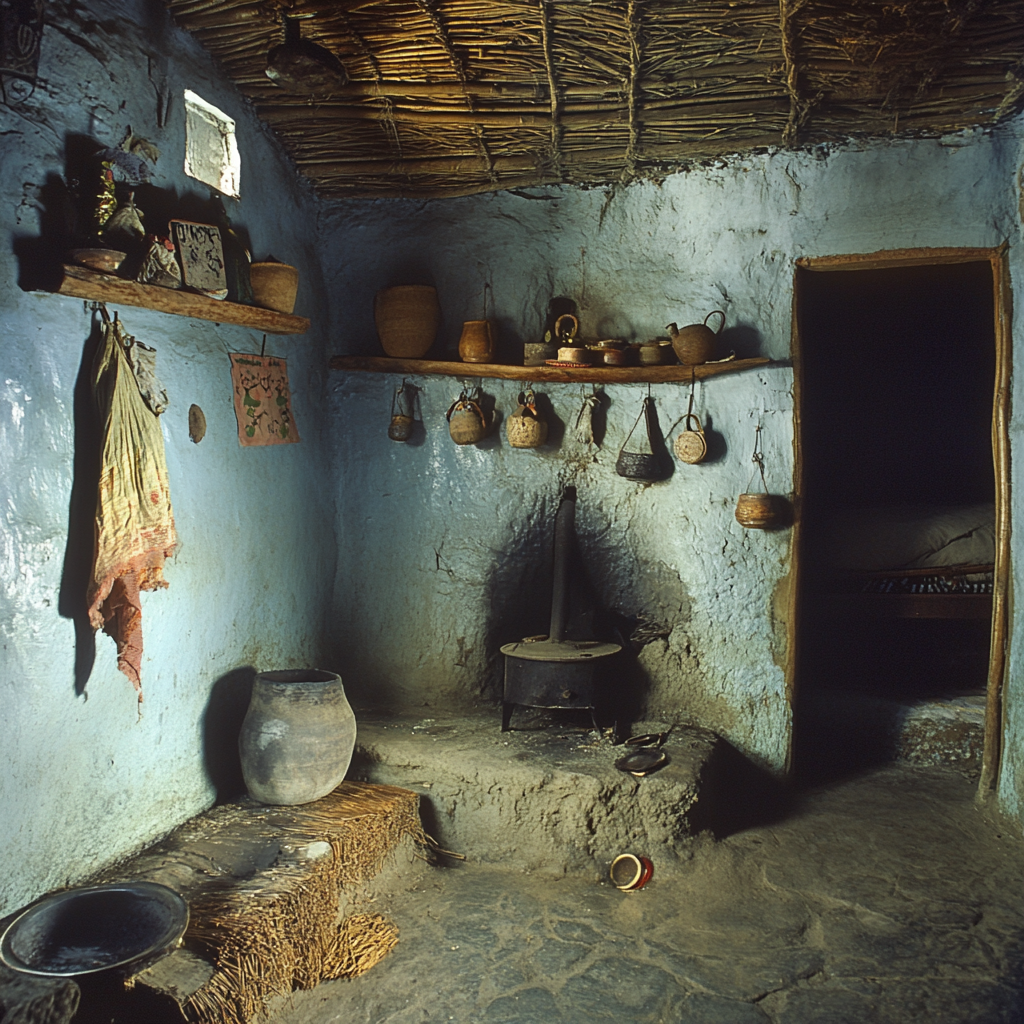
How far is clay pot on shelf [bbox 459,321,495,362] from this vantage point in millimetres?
4152

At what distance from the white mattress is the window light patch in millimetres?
3722

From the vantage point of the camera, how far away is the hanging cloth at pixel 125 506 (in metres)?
2.68

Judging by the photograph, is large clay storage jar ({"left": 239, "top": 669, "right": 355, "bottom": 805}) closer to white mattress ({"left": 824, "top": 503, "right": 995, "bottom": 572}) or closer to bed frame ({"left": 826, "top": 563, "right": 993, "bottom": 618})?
bed frame ({"left": 826, "top": 563, "right": 993, "bottom": 618})

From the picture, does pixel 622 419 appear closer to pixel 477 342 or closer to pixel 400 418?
pixel 477 342

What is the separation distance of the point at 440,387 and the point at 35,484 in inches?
85.6

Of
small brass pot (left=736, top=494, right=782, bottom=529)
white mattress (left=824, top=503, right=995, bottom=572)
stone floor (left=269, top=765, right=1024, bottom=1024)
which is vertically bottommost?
stone floor (left=269, top=765, right=1024, bottom=1024)

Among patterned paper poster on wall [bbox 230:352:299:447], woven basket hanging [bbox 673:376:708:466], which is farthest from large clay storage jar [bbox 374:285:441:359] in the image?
woven basket hanging [bbox 673:376:708:466]

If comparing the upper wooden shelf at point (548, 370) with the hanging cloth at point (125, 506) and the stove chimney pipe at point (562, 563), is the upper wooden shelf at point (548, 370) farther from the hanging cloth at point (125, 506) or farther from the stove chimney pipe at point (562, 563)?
the hanging cloth at point (125, 506)

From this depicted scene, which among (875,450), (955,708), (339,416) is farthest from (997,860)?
(339,416)

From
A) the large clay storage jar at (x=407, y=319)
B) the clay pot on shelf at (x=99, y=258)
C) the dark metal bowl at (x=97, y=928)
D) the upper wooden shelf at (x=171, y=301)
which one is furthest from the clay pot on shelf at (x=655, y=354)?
the dark metal bowl at (x=97, y=928)

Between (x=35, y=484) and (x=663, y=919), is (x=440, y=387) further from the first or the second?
(x=663, y=919)

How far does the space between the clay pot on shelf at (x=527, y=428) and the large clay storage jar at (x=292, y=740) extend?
1.55m

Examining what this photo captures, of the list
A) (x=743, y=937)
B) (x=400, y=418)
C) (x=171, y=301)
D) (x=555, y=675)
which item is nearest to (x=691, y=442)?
(x=555, y=675)

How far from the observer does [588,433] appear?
423 centimetres
